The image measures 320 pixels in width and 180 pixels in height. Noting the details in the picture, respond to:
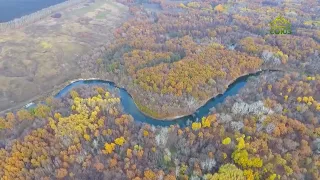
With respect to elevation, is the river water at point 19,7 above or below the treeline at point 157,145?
above

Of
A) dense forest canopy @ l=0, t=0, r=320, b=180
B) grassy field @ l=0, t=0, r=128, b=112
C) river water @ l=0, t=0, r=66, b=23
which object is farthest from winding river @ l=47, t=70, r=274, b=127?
river water @ l=0, t=0, r=66, b=23

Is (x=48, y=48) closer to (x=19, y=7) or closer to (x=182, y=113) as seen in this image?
(x=19, y=7)

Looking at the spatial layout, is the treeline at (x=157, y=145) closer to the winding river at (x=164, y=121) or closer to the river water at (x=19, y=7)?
the winding river at (x=164, y=121)

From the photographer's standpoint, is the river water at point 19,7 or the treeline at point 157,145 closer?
the treeline at point 157,145

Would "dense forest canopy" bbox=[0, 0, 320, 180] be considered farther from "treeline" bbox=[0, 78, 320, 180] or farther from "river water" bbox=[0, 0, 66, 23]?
"river water" bbox=[0, 0, 66, 23]

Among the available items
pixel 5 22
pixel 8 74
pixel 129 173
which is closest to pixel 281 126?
pixel 129 173

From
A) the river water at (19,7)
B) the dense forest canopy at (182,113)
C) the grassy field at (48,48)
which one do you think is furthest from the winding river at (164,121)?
the river water at (19,7)

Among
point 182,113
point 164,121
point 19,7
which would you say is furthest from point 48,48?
point 182,113

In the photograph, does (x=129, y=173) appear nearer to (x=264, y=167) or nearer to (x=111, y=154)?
(x=111, y=154)
